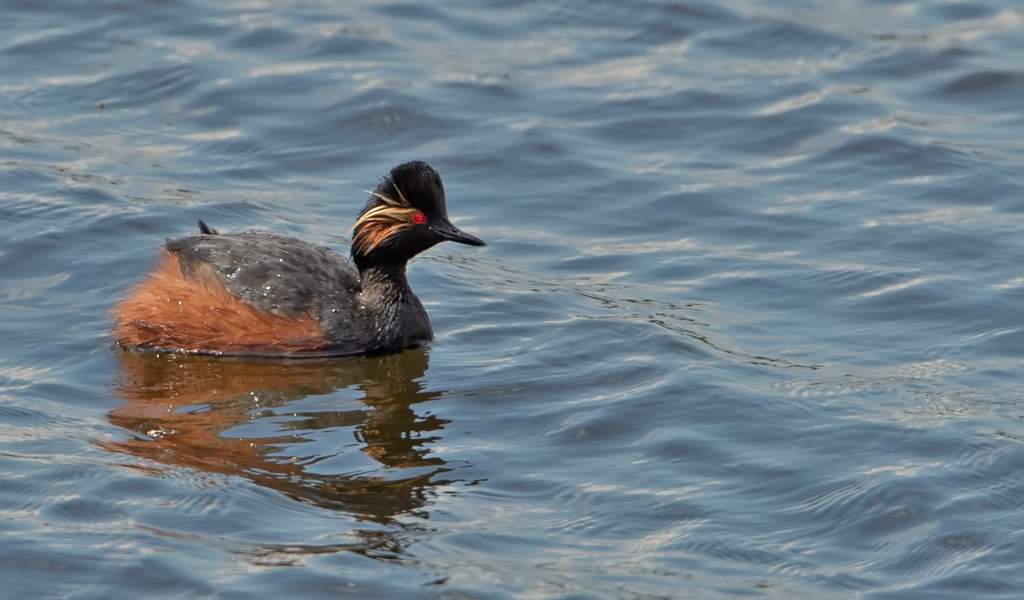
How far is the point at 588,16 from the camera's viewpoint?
16391mm

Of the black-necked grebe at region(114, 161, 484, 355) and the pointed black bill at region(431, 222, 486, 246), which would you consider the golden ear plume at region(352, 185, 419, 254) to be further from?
the pointed black bill at region(431, 222, 486, 246)

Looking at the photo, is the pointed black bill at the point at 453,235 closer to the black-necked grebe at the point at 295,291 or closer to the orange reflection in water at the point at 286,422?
the black-necked grebe at the point at 295,291

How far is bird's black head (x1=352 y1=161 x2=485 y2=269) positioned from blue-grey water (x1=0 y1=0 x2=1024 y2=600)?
0.68 meters

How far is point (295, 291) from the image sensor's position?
1006 centimetres

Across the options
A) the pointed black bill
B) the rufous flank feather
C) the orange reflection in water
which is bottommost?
the orange reflection in water

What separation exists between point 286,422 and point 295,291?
4.81ft

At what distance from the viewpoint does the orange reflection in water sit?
7.94m

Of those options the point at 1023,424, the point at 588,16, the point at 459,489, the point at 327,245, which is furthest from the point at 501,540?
the point at 588,16

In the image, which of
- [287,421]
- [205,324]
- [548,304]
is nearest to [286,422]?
[287,421]

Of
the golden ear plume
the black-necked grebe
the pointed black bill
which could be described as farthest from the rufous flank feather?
the pointed black bill

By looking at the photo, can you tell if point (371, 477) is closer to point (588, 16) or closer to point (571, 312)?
point (571, 312)

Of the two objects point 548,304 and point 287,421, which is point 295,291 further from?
point 548,304

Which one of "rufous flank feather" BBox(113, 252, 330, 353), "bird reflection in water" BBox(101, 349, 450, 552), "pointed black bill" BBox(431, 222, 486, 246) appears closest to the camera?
"bird reflection in water" BBox(101, 349, 450, 552)

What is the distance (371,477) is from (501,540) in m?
1.03
